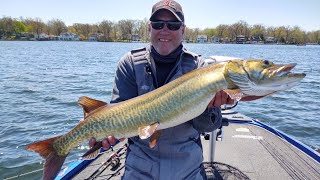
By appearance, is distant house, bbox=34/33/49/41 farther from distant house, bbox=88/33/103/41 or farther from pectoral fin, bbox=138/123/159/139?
pectoral fin, bbox=138/123/159/139

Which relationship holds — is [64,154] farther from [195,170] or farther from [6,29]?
[6,29]

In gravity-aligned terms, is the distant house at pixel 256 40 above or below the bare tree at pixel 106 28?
below

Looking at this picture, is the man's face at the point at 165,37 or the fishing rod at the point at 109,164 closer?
the man's face at the point at 165,37

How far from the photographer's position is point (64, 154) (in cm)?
314

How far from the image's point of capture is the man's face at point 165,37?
3.49 meters

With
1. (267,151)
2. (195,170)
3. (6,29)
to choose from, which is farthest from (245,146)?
(6,29)

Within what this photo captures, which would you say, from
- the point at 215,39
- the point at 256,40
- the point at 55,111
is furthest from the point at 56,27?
the point at 55,111

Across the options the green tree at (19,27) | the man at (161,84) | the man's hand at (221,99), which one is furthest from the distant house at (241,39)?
the man's hand at (221,99)

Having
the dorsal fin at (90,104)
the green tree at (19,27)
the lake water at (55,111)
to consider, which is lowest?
the lake water at (55,111)

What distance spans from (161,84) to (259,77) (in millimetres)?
1139

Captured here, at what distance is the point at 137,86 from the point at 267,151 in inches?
113

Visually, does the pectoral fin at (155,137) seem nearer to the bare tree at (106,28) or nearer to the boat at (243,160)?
the boat at (243,160)

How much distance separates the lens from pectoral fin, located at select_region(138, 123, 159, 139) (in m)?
2.92

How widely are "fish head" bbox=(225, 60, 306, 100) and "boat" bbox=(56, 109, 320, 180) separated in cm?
182
